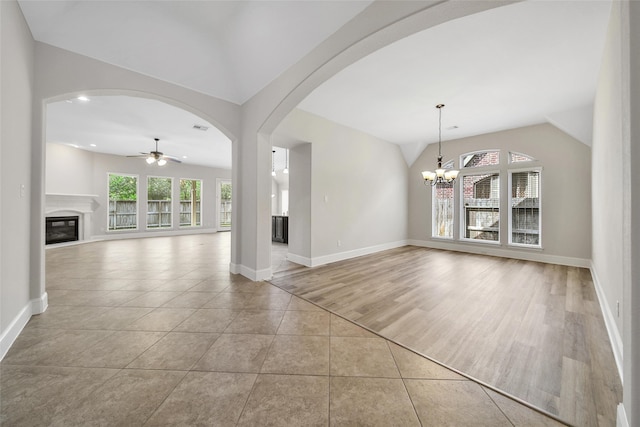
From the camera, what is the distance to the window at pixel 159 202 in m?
8.98

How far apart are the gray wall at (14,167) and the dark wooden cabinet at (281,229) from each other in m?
5.69

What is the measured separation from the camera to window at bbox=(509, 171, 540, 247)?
17.8 ft

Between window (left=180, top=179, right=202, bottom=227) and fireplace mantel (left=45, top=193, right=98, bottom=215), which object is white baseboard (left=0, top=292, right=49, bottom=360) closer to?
fireplace mantel (left=45, top=193, right=98, bottom=215)

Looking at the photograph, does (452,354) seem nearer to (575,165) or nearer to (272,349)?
(272,349)

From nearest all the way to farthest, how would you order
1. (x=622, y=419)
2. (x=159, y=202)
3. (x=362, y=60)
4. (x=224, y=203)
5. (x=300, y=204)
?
(x=622, y=419) → (x=362, y=60) → (x=300, y=204) → (x=159, y=202) → (x=224, y=203)

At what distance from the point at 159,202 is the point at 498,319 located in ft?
35.3

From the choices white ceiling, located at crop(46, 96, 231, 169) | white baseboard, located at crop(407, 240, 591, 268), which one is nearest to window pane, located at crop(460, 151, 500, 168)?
white baseboard, located at crop(407, 240, 591, 268)

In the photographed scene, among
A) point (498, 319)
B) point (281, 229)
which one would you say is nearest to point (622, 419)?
point (498, 319)

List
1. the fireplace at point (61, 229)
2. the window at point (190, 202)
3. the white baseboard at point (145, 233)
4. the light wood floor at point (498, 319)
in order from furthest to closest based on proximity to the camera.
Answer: the window at point (190, 202)
the white baseboard at point (145, 233)
the fireplace at point (61, 229)
the light wood floor at point (498, 319)

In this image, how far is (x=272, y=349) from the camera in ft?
6.37

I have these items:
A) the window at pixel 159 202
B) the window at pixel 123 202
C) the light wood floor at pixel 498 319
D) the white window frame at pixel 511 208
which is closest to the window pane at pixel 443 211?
the white window frame at pixel 511 208

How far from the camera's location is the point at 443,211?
6883 mm

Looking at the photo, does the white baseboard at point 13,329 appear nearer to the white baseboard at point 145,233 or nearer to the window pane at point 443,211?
the white baseboard at point 145,233

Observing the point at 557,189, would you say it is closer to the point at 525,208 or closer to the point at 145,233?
the point at 525,208
